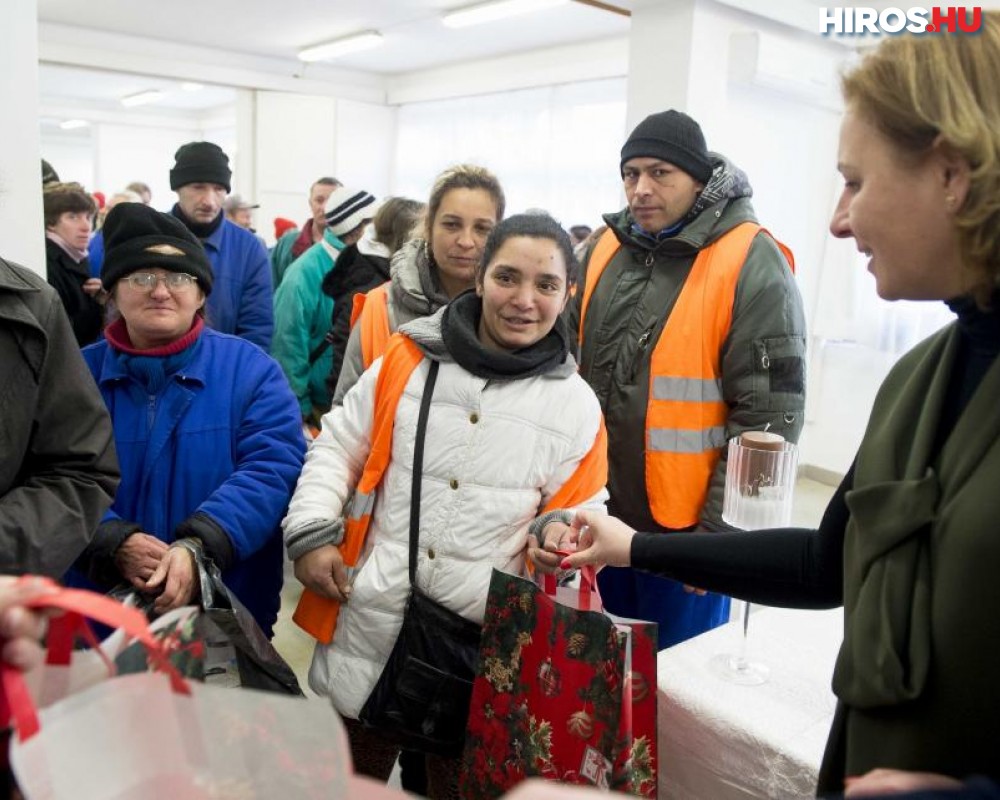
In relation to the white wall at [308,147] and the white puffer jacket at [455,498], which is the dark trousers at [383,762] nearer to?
the white puffer jacket at [455,498]

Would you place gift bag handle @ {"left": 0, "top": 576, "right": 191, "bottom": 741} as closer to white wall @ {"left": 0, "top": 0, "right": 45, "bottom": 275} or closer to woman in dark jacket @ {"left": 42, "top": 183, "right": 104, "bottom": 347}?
white wall @ {"left": 0, "top": 0, "right": 45, "bottom": 275}

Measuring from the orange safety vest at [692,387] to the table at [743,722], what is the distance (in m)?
0.57

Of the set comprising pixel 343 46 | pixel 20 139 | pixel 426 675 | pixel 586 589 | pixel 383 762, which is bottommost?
pixel 383 762

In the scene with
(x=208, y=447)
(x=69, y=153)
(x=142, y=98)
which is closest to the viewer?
(x=208, y=447)

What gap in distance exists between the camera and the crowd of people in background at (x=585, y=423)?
0.76 m

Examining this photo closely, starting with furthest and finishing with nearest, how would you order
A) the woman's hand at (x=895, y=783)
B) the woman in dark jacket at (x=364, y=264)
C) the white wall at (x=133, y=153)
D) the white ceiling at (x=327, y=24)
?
the white wall at (x=133, y=153), the white ceiling at (x=327, y=24), the woman in dark jacket at (x=364, y=264), the woman's hand at (x=895, y=783)

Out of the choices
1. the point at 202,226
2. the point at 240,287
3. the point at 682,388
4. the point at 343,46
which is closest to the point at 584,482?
the point at 682,388

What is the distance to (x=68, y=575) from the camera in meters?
1.60

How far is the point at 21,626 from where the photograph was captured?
57 centimetres

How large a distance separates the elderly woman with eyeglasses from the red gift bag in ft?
1.90

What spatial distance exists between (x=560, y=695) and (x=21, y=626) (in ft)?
2.51

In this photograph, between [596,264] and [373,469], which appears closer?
[373,469]

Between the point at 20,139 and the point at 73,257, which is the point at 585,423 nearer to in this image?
the point at 20,139

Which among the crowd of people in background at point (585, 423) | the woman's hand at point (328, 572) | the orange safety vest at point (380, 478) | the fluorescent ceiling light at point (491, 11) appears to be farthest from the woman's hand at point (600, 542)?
the fluorescent ceiling light at point (491, 11)
